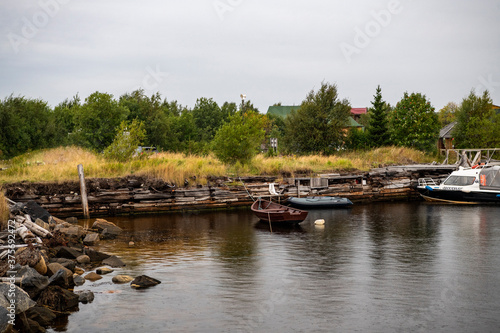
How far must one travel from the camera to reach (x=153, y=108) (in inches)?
2156

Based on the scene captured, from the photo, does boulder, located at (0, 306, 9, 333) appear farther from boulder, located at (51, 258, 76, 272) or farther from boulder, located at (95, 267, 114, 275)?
boulder, located at (95, 267, 114, 275)

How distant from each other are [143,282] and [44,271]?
3.32 metres

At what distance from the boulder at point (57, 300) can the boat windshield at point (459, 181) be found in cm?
3396

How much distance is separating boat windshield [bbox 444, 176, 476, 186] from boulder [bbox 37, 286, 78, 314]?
33961mm

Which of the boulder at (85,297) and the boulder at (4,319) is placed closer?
the boulder at (4,319)

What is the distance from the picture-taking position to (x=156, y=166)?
3531cm

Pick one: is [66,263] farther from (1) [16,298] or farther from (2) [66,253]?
(1) [16,298]

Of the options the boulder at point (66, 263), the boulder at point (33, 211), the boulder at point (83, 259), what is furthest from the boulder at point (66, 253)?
the boulder at point (33, 211)

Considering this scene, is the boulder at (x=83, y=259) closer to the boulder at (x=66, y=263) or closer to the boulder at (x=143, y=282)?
the boulder at (x=66, y=263)

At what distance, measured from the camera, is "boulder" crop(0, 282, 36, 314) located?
12.1 m

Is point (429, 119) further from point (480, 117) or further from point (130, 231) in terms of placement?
point (130, 231)

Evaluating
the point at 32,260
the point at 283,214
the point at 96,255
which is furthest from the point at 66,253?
the point at 283,214

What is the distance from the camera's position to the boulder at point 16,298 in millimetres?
12133

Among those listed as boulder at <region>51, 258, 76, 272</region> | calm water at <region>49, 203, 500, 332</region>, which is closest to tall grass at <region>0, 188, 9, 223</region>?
calm water at <region>49, 203, 500, 332</region>
